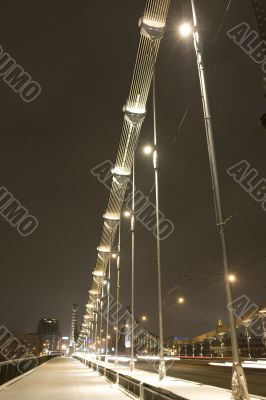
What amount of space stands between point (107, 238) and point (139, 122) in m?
28.9

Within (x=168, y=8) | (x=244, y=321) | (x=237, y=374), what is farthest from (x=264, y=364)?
(x=168, y=8)

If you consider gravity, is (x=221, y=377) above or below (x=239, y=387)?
above

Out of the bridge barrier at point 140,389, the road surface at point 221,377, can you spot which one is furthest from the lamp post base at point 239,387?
the road surface at point 221,377

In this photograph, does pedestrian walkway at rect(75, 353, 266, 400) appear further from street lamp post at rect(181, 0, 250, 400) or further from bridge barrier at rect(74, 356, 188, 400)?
street lamp post at rect(181, 0, 250, 400)

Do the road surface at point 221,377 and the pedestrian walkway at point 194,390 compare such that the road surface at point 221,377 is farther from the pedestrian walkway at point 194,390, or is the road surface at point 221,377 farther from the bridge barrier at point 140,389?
the bridge barrier at point 140,389

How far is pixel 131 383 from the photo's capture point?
41.1ft

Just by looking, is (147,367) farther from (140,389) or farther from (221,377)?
(140,389)

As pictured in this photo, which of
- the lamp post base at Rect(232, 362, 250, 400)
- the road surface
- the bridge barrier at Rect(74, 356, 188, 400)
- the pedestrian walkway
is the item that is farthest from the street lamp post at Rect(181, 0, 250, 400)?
the road surface

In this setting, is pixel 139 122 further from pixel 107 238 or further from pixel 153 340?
pixel 153 340

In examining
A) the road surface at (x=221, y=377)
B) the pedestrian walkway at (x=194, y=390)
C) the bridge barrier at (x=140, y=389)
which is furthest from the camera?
the road surface at (x=221, y=377)

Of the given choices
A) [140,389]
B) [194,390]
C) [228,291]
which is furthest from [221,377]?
[228,291]

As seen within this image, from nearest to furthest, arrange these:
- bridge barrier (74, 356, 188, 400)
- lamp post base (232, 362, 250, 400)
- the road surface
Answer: lamp post base (232, 362, 250, 400)
bridge barrier (74, 356, 188, 400)
the road surface

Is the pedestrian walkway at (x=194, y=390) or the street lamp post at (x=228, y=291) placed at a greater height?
the street lamp post at (x=228, y=291)

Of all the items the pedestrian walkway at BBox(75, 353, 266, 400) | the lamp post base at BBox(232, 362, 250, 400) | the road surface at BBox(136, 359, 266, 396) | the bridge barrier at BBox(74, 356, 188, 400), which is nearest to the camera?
the lamp post base at BBox(232, 362, 250, 400)
